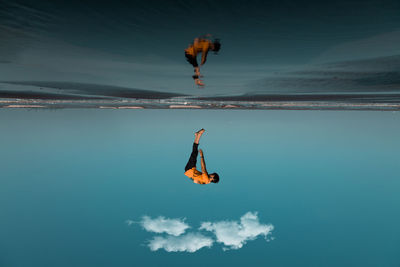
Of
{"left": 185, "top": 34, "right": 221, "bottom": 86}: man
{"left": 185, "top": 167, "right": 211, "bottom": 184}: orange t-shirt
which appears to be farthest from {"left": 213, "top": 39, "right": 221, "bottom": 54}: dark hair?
{"left": 185, "top": 167, "right": 211, "bottom": 184}: orange t-shirt

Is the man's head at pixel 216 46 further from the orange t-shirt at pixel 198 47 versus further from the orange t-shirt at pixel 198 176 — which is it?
the orange t-shirt at pixel 198 176

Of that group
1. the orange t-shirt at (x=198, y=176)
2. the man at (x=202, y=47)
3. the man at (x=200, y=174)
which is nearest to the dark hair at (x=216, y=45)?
the man at (x=202, y=47)

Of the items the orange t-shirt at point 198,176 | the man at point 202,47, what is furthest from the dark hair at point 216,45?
the orange t-shirt at point 198,176

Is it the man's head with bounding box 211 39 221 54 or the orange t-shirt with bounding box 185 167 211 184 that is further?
the orange t-shirt with bounding box 185 167 211 184

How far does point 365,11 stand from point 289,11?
1.58 feet

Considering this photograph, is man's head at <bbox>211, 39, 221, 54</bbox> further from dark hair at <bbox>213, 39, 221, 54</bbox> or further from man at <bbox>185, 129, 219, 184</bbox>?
man at <bbox>185, 129, 219, 184</bbox>

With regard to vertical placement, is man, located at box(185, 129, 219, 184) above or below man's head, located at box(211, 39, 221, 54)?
below

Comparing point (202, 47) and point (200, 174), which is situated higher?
point (202, 47)

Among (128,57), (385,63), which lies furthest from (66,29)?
(385,63)

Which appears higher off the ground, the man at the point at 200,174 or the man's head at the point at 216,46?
the man's head at the point at 216,46

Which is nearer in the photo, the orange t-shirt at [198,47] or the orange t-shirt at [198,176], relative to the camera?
the orange t-shirt at [198,47]

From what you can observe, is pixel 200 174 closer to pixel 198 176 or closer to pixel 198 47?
pixel 198 176

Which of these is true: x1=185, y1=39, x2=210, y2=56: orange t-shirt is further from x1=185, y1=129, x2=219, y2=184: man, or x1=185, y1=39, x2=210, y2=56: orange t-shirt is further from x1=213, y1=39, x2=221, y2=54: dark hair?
x1=185, y1=129, x2=219, y2=184: man

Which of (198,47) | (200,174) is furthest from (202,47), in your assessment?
(200,174)
